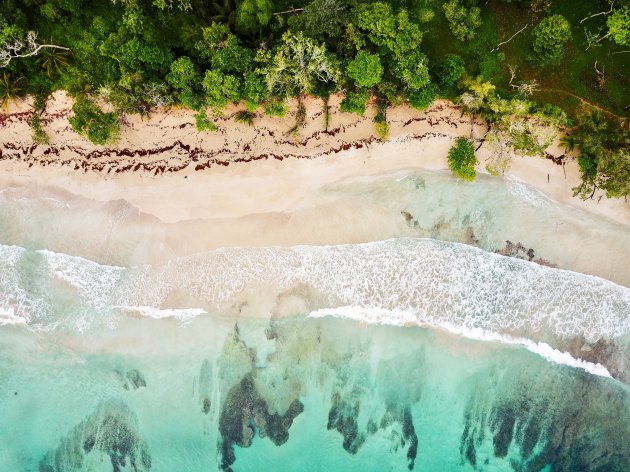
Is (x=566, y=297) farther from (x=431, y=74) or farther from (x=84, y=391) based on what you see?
(x=84, y=391)

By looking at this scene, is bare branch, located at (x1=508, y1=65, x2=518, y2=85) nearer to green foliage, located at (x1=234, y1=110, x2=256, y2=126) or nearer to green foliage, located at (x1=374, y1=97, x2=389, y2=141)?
green foliage, located at (x1=374, y1=97, x2=389, y2=141)

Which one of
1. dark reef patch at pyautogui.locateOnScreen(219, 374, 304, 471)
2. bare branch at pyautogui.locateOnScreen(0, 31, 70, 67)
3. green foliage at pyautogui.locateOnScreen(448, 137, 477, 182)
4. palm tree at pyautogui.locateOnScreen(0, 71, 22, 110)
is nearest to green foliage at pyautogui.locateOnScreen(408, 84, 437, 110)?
green foliage at pyautogui.locateOnScreen(448, 137, 477, 182)

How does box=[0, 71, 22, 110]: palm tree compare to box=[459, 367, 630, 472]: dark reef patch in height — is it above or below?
above

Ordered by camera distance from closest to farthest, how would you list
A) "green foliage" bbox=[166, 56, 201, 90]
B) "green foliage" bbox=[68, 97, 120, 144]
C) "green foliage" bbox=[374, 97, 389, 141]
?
"green foliage" bbox=[166, 56, 201, 90] → "green foliage" bbox=[68, 97, 120, 144] → "green foliage" bbox=[374, 97, 389, 141]

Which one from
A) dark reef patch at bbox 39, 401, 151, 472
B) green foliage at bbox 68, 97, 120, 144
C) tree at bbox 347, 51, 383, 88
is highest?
tree at bbox 347, 51, 383, 88

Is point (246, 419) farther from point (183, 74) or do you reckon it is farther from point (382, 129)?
point (183, 74)

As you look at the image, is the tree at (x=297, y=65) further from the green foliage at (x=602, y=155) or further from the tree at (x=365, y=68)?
the green foliage at (x=602, y=155)

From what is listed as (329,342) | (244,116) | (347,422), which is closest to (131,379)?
(329,342)
